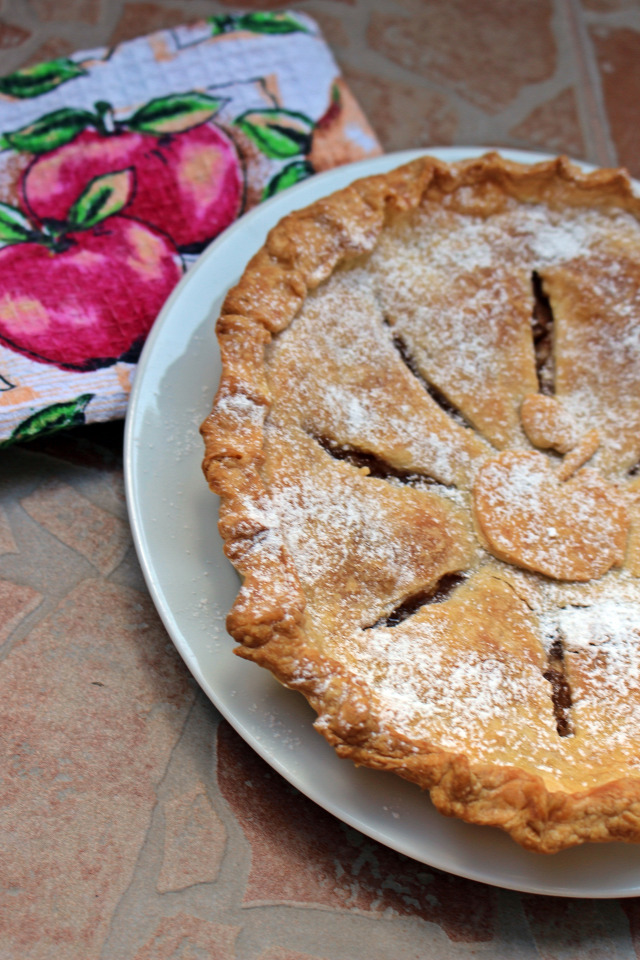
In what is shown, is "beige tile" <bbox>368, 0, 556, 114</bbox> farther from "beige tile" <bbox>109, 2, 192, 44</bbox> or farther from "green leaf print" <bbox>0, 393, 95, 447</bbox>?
"green leaf print" <bbox>0, 393, 95, 447</bbox>

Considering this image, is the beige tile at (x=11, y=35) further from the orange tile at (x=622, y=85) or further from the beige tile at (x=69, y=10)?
the orange tile at (x=622, y=85)

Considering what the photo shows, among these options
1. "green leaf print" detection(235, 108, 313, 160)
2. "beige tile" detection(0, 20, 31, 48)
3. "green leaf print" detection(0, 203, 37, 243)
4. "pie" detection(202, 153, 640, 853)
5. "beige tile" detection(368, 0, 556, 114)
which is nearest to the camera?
"pie" detection(202, 153, 640, 853)

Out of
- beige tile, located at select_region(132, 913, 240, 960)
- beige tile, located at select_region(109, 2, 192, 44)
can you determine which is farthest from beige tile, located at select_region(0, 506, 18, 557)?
beige tile, located at select_region(109, 2, 192, 44)

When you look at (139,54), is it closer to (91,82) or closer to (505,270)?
(91,82)

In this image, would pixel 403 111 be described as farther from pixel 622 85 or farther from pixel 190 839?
pixel 190 839

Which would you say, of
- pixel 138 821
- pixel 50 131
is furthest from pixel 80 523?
pixel 50 131

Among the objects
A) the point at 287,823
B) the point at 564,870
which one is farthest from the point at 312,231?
the point at 564,870

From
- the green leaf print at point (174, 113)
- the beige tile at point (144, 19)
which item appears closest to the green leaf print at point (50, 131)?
the green leaf print at point (174, 113)
